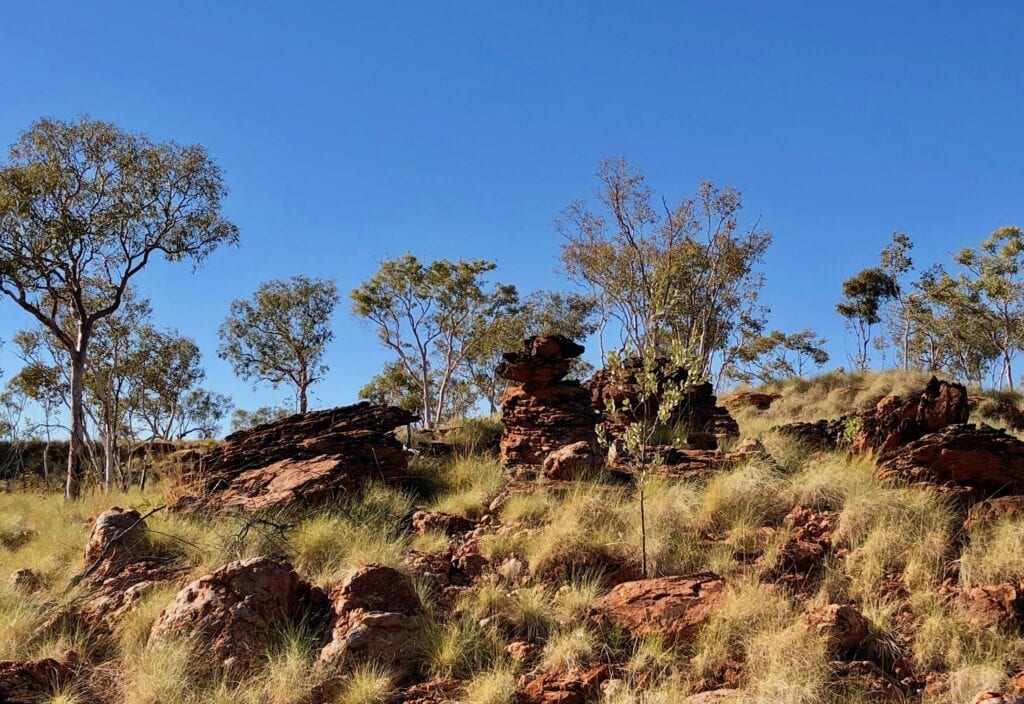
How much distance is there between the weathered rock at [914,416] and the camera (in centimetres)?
912

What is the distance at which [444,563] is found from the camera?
26.4 feet

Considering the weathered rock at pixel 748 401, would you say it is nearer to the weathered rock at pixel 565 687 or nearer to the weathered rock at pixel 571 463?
the weathered rock at pixel 571 463

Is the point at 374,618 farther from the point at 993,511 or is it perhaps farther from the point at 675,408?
the point at 675,408

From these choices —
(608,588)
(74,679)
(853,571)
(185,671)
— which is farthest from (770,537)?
(74,679)

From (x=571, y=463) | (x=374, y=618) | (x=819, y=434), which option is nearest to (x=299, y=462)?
(x=571, y=463)

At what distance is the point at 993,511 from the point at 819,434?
11.8 ft

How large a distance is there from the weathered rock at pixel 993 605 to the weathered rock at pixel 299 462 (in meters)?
6.72

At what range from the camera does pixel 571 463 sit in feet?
33.3

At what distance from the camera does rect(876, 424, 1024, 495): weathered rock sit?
27.2 ft

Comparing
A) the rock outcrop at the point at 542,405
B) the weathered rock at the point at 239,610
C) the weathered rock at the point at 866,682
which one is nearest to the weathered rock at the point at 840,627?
the weathered rock at the point at 866,682

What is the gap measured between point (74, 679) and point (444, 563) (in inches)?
130

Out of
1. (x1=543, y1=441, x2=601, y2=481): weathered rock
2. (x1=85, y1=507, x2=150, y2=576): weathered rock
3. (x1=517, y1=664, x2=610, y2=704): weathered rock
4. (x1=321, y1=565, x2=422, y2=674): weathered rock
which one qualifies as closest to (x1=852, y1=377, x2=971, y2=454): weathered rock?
(x1=543, y1=441, x2=601, y2=481): weathered rock

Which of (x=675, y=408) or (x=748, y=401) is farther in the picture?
(x=748, y=401)

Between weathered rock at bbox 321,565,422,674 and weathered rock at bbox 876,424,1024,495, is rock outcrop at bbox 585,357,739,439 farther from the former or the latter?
weathered rock at bbox 321,565,422,674
